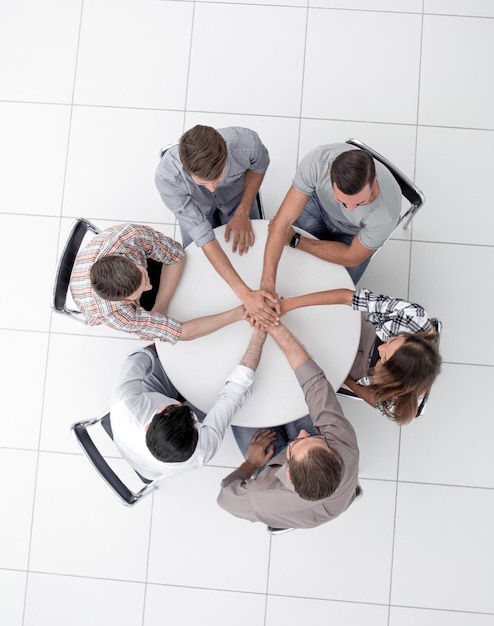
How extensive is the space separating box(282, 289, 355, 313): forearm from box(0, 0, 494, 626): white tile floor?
0.76 m

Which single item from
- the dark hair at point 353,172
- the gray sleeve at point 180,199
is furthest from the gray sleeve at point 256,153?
the dark hair at point 353,172

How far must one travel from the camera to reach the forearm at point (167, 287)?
2.10 m

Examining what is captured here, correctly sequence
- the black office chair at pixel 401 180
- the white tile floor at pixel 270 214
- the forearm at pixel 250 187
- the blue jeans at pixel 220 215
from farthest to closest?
1. the white tile floor at pixel 270 214
2. the blue jeans at pixel 220 215
3. the forearm at pixel 250 187
4. the black office chair at pixel 401 180

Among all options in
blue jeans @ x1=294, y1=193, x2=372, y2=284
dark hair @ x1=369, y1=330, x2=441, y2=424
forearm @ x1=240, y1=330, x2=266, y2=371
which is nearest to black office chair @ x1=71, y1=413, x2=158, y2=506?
forearm @ x1=240, y1=330, x2=266, y2=371

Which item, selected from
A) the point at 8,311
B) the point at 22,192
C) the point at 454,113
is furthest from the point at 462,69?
the point at 8,311

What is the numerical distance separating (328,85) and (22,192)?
1689mm

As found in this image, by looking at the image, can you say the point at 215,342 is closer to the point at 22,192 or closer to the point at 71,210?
the point at 71,210

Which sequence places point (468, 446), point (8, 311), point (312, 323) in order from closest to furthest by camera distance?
1. point (312, 323)
2. point (468, 446)
3. point (8, 311)

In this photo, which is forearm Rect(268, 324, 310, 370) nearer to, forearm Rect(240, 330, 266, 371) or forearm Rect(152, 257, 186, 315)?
forearm Rect(240, 330, 266, 371)

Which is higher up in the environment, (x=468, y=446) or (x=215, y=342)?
(x=215, y=342)

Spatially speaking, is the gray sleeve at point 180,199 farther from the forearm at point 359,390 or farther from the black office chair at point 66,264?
the forearm at point 359,390

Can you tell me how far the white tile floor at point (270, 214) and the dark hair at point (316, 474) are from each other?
0.93m

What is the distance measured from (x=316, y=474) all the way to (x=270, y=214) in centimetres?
144

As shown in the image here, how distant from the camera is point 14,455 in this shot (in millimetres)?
2744
